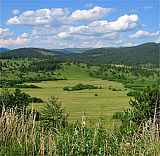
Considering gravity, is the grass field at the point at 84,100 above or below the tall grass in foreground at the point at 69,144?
below

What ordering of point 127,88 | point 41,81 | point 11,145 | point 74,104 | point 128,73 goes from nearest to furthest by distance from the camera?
point 11,145 < point 74,104 < point 127,88 < point 41,81 < point 128,73

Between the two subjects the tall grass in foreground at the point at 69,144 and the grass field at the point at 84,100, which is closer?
the tall grass in foreground at the point at 69,144

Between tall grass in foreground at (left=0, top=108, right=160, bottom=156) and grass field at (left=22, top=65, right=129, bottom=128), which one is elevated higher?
tall grass in foreground at (left=0, top=108, right=160, bottom=156)

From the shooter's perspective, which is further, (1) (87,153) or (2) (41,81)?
(2) (41,81)

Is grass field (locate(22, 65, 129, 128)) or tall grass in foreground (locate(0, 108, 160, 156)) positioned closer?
tall grass in foreground (locate(0, 108, 160, 156))

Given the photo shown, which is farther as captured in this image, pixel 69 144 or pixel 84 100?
pixel 84 100

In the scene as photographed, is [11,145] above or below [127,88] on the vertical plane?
above

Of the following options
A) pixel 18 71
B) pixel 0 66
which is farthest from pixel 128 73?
pixel 0 66

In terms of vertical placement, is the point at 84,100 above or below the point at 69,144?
below

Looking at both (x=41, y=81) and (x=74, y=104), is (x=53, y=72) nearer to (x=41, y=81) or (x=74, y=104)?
(x=41, y=81)

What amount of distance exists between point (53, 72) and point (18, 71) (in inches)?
1242

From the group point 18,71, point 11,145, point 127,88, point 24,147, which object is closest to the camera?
point 24,147

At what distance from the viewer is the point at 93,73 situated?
19775 cm

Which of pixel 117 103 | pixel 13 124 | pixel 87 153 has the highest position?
pixel 13 124
